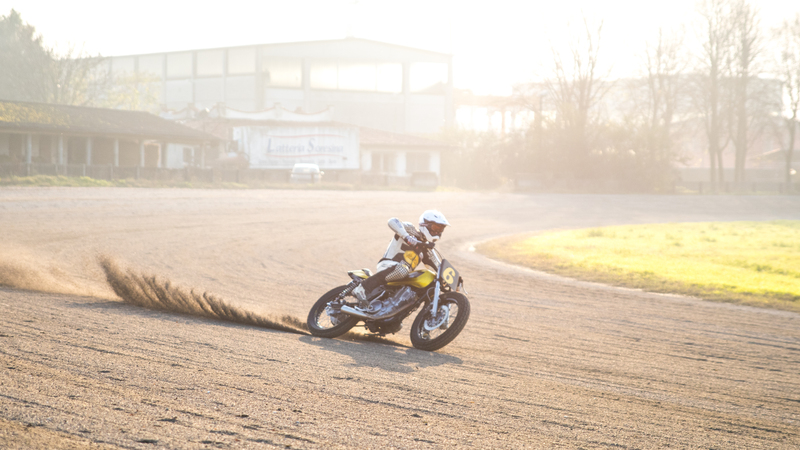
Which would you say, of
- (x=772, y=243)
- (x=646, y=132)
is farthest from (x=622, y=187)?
(x=772, y=243)

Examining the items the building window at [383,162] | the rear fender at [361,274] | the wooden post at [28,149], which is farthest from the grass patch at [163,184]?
the rear fender at [361,274]

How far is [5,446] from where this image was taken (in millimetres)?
4156

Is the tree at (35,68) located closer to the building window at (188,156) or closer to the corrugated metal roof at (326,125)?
the corrugated metal roof at (326,125)

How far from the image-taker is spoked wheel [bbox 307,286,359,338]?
28.2 ft

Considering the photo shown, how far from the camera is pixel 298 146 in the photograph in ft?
180

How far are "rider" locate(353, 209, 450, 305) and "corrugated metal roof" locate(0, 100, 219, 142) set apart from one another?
110 feet

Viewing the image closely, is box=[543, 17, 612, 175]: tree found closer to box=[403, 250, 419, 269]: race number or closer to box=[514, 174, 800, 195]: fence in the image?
box=[514, 174, 800, 195]: fence

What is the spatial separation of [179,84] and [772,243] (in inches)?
2716

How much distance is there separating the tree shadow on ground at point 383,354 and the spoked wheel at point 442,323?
0.42 feet

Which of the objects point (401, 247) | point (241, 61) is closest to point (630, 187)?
point (241, 61)

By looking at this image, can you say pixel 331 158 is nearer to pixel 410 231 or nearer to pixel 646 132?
pixel 646 132

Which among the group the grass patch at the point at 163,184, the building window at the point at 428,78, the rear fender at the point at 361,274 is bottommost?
the rear fender at the point at 361,274

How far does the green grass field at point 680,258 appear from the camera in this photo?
50.3 feet

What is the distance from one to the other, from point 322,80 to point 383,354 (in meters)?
70.7
